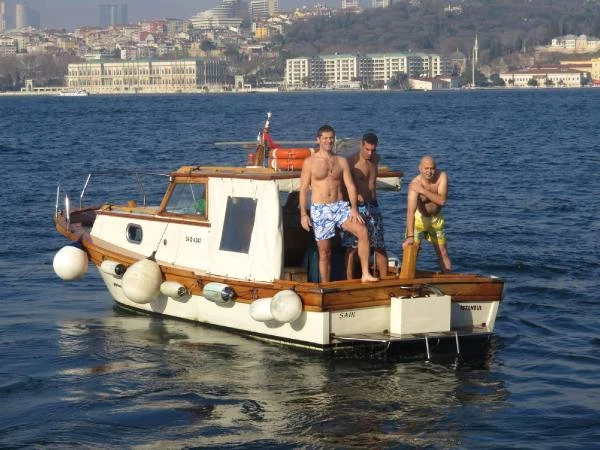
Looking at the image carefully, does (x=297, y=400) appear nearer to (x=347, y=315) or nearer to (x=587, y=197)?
(x=347, y=315)

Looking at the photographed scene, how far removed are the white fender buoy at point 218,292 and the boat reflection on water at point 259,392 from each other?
17.5 inches

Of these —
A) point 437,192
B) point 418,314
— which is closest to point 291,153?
point 437,192

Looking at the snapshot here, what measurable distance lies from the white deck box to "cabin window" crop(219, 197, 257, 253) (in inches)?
71.4

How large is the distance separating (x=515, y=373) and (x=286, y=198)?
2.88m

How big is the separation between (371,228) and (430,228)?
653mm

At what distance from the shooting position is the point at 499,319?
48.2ft

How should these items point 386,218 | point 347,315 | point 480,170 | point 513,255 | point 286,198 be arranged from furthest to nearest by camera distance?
point 480,170
point 386,218
point 513,255
point 286,198
point 347,315

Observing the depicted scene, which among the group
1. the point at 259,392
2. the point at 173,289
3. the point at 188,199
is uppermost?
the point at 188,199

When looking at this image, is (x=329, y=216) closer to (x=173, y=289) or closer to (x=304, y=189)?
(x=304, y=189)

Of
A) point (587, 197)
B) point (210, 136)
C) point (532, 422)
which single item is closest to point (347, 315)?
point (532, 422)

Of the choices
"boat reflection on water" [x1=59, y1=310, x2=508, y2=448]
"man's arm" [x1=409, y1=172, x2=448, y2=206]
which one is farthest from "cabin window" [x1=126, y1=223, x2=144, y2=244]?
"man's arm" [x1=409, y1=172, x2=448, y2=206]

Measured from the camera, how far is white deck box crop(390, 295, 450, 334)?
39.7ft

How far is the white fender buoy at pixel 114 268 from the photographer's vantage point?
14.4m

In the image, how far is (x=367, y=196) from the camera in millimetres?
12648
